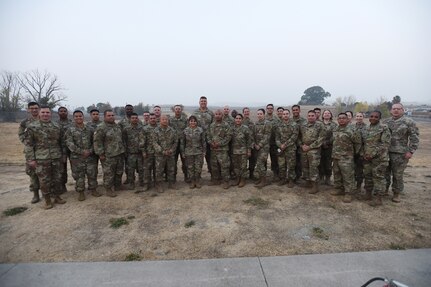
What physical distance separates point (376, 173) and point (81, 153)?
6286 millimetres

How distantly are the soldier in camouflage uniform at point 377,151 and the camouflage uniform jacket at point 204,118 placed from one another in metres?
3.75

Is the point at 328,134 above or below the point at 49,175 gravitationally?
above

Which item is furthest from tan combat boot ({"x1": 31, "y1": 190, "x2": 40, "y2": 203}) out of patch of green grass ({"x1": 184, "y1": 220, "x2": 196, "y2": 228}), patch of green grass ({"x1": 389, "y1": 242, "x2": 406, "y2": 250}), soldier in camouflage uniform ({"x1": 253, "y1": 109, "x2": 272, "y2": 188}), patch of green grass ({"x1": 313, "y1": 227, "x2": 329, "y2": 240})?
patch of green grass ({"x1": 389, "y1": 242, "x2": 406, "y2": 250})

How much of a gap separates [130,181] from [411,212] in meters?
6.13

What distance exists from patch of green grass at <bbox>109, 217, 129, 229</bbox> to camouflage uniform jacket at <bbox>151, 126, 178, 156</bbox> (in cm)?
195

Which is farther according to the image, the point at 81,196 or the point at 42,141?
the point at 81,196

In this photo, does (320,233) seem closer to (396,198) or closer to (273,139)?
(396,198)

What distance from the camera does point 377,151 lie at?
5.59m

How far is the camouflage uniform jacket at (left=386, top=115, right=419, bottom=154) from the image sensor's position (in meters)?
5.66

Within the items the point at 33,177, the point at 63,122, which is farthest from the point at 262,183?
the point at 33,177

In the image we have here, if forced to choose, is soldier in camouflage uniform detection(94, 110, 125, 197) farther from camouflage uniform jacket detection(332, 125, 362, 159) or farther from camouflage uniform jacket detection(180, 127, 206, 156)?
camouflage uniform jacket detection(332, 125, 362, 159)

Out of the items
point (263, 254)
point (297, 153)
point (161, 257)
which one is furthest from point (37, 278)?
point (297, 153)

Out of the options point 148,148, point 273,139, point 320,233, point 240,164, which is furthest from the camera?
point 273,139

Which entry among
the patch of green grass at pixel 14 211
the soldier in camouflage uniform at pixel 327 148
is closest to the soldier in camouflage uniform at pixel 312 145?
the soldier in camouflage uniform at pixel 327 148
